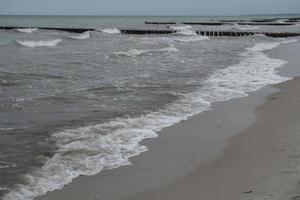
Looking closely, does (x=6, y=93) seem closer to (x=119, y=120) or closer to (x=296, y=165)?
(x=119, y=120)

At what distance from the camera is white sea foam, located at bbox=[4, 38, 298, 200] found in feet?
20.6

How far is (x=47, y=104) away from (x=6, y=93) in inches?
92.3

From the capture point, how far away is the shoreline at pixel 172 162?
5.82 m

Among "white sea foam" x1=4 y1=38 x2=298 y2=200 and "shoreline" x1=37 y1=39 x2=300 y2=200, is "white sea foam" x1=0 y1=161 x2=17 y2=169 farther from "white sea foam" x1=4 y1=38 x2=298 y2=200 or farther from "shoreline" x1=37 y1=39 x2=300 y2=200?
"shoreline" x1=37 y1=39 x2=300 y2=200

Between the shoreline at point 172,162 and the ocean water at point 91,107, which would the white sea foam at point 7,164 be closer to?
the ocean water at point 91,107

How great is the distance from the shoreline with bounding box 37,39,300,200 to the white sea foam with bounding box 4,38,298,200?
0.22m

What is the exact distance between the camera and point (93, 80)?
16375mm

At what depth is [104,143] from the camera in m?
8.04

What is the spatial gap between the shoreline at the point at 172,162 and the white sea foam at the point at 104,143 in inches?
8.8

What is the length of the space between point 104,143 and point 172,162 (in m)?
1.48

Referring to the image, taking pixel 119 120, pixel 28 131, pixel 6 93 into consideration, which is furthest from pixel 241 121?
pixel 6 93

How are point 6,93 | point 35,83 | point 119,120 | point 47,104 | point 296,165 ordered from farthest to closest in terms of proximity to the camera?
point 35,83 → point 6,93 → point 47,104 → point 119,120 → point 296,165

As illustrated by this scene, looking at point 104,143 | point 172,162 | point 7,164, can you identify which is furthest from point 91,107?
point 172,162

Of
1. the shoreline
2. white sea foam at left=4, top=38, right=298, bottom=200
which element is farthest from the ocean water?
the shoreline
